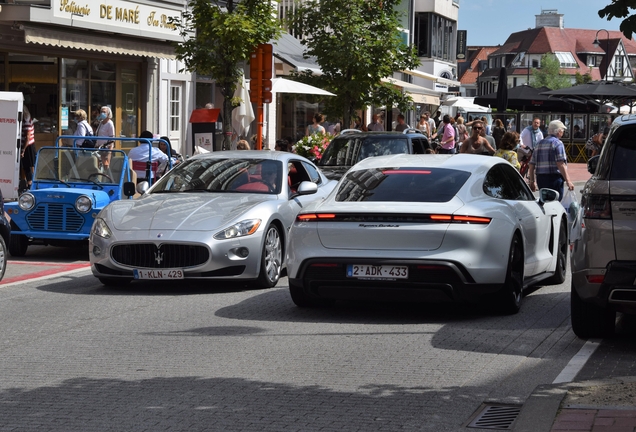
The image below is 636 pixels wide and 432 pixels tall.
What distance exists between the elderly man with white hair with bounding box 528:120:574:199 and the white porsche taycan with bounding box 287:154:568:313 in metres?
6.35

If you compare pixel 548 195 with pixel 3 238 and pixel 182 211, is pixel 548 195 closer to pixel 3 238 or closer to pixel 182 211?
pixel 182 211

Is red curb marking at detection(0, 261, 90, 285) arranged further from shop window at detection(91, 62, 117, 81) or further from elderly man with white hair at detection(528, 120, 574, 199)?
shop window at detection(91, 62, 117, 81)

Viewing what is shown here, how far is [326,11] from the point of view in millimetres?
28531

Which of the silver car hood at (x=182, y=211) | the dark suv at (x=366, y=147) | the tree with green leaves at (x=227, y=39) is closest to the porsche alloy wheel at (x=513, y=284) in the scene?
the silver car hood at (x=182, y=211)

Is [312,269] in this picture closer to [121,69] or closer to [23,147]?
[23,147]

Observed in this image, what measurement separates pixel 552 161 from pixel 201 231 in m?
7.08

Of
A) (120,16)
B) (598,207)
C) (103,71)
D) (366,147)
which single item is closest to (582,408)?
(598,207)

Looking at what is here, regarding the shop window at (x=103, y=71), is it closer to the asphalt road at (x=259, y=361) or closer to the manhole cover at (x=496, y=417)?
the asphalt road at (x=259, y=361)

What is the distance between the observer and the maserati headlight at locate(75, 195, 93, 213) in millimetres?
14164

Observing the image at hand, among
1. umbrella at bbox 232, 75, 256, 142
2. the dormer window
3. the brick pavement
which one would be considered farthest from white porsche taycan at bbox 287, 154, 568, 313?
the dormer window

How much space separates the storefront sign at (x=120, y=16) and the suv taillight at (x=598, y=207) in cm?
1691

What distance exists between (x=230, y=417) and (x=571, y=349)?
10.5 feet

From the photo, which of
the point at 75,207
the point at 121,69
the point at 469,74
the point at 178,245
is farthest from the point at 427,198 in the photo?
the point at 469,74

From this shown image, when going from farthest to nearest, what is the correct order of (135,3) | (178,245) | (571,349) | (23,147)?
1. (135,3)
2. (23,147)
3. (178,245)
4. (571,349)
